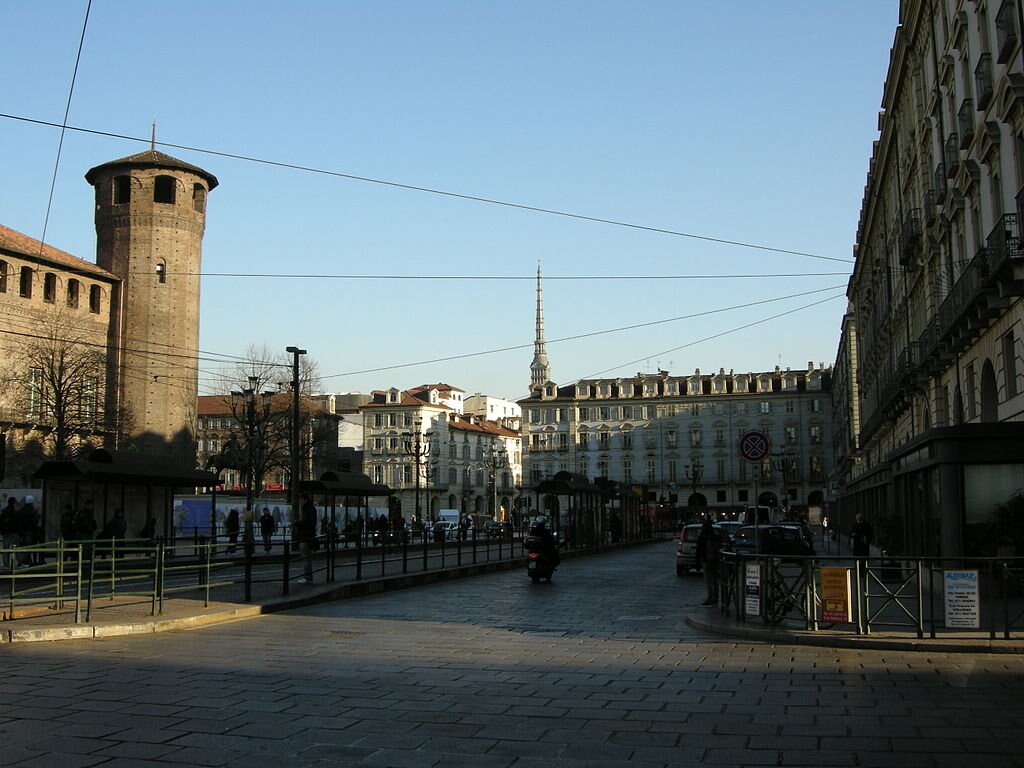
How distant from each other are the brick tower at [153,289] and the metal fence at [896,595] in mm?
65035

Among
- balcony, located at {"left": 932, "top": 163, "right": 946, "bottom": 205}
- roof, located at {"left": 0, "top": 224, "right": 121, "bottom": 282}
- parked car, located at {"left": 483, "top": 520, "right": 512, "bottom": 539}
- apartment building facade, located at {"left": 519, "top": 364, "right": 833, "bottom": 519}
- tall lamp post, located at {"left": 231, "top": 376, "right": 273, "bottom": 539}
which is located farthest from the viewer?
apartment building facade, located at {"left": 519, "top": 364, "right": 833, "bottom": 519}

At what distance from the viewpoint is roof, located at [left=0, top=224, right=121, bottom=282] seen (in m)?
67.2

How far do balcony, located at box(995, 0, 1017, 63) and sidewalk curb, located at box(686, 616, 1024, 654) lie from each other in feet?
45.2

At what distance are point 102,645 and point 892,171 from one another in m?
40.4

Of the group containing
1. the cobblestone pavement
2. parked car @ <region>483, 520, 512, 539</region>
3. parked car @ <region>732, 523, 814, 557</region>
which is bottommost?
parked car @ <region>483, 520, 512, 539</region>

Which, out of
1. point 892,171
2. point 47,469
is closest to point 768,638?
point 47,469

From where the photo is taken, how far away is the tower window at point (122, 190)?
75.6 meters

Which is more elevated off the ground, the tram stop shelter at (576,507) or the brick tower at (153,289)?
the brick tower at (153,289)

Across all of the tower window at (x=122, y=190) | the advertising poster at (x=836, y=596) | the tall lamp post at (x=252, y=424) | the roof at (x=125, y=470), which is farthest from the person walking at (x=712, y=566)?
the tower window at (x=122, y=190)

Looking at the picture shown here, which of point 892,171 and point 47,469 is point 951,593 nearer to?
point 47,469

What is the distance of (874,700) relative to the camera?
8.95 m

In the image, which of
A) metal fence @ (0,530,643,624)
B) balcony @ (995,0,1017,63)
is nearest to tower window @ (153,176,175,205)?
metal fence @ (0,530,643,624)

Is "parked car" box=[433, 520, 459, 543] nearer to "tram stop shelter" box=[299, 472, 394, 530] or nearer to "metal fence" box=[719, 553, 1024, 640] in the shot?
"tram stop shelter" box=[299, 472, 394, 530]

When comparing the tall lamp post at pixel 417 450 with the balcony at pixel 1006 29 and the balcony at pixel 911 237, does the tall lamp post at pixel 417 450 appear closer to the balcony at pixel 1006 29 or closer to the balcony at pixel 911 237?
the balcony at pixel 911 237
